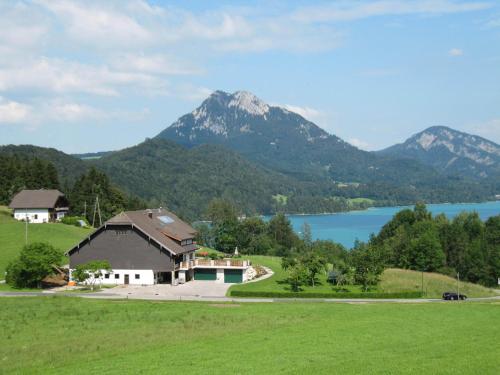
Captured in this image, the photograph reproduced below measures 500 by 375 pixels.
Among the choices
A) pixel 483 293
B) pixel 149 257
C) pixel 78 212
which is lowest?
pixel 483 293

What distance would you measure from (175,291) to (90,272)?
892cm

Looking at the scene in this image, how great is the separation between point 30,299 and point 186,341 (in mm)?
24828

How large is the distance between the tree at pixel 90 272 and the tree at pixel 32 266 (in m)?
2.33

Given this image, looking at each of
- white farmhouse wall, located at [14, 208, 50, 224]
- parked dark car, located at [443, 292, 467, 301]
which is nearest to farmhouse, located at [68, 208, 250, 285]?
parked dark car, located at [443, 292, 467, 301]

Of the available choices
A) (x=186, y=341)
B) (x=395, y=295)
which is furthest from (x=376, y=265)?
(x=186, y=341)

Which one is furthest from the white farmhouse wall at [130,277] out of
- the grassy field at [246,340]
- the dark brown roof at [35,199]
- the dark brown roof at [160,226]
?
the dark brown roof at [35,199]

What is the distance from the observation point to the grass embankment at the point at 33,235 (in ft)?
244

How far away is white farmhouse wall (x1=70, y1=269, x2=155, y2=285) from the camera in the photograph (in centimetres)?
6400

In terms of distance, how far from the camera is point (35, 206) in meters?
97.2

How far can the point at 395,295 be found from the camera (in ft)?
192

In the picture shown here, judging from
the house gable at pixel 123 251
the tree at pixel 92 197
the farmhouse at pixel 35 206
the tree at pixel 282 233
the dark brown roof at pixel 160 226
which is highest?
the tree at pixel 92 197

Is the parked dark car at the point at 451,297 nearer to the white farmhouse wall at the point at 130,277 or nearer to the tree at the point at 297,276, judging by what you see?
the tree at the point at 297,276

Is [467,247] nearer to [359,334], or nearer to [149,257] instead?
[149,257]

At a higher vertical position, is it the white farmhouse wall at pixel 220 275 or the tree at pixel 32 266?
the tree at pixel 32 266
